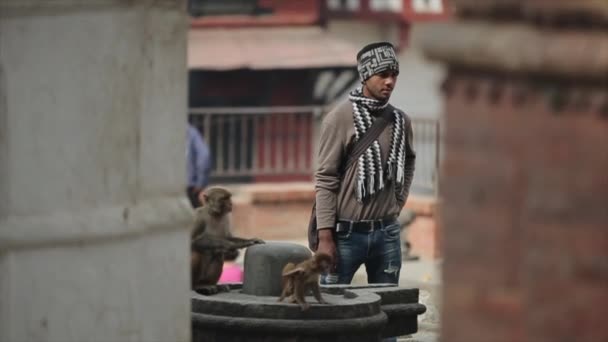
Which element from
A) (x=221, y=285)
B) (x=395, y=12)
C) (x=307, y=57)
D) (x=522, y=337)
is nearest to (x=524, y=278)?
(x=522, y=337)

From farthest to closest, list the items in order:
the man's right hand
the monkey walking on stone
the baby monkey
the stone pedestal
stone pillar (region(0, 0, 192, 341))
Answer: the man's right hand < the monkey walking on stone < the stone pedestal < the baby monkey < stone pillar (region(0, 0, 192, 341))

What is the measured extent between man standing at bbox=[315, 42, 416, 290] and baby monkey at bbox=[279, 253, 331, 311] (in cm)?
165

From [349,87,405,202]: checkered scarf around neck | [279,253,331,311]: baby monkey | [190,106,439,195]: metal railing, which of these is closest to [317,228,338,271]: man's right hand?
[349,87,405,202]: checkered scarf around neck

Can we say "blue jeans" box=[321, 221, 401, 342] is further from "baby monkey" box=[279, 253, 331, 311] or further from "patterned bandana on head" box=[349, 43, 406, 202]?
"baby monkey" box=[279, 253, 331, 311]

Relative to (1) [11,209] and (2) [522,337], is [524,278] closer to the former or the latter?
(2) [522,337]

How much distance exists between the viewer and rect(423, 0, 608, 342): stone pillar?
17.1 ft

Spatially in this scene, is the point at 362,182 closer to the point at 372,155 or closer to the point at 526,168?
the point at 372,155

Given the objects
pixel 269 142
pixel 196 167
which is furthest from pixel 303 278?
pixel 269 142

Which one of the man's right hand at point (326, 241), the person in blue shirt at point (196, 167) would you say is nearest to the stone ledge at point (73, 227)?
the man's right hand at point (326, 241)

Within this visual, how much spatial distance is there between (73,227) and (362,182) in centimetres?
260

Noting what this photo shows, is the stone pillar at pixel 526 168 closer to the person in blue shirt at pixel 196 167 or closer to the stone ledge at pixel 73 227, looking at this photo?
the stone ledge at pixel 73 227

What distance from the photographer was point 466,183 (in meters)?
5.54

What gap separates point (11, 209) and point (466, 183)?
3028mm

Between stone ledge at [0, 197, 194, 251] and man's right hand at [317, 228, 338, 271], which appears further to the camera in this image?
man's right hand at [317, 228, 338, 271]
